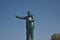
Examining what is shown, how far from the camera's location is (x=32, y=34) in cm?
2200

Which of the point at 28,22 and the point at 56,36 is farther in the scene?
the point at 56,36

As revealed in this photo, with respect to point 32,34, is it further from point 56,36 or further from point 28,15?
point 56,36

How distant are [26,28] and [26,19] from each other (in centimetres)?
77

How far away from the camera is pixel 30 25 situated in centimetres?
2203

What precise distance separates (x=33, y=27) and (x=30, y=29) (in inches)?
13.6

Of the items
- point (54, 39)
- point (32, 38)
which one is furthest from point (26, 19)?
point (54, 39)

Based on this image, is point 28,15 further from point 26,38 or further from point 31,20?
point 26,38

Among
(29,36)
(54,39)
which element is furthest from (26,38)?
(54,39)

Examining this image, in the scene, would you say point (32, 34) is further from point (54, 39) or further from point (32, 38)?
point (54, 39)

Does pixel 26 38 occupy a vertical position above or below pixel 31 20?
below

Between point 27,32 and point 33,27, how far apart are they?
0.70 meters

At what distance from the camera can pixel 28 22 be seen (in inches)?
867

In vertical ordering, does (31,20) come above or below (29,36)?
above

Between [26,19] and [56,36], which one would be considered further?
[56,36]
